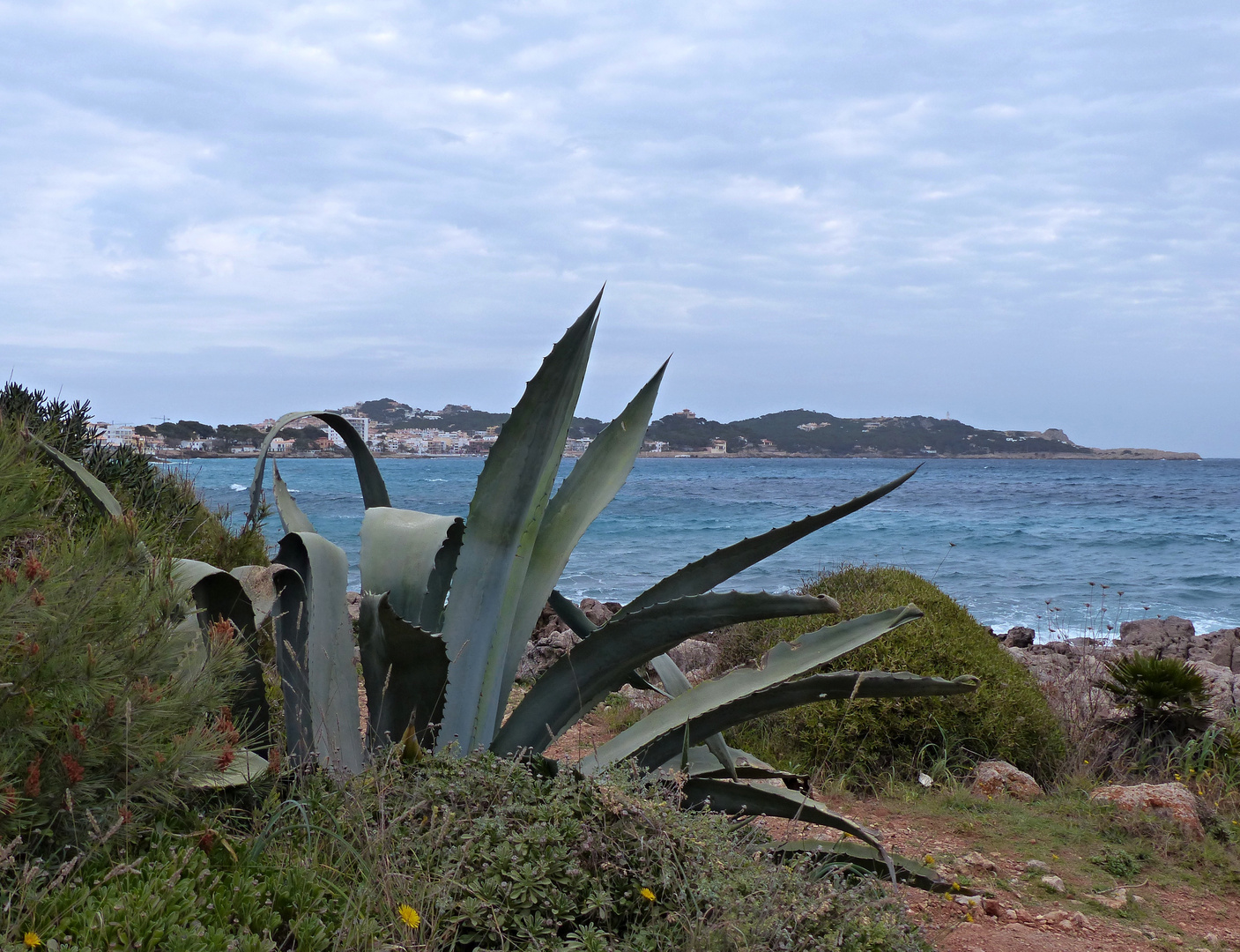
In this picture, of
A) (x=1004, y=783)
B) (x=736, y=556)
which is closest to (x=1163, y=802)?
(x=1004, y=783)

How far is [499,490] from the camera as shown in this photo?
2.64 meters

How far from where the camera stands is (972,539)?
2777cm

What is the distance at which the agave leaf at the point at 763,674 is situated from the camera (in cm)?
254

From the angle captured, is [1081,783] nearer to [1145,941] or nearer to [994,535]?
[1145,941]

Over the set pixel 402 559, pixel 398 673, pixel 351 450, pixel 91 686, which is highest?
pixel 351 450

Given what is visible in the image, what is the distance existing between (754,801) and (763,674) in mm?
344

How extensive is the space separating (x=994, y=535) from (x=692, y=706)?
94.1 ft

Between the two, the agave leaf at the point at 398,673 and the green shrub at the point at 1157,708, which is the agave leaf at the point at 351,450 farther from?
the green shrub at the point at 1157,708

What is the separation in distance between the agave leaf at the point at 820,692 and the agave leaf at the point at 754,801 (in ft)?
0.48

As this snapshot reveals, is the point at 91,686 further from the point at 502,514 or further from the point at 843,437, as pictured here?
the point at 843,437

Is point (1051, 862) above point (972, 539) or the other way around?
above

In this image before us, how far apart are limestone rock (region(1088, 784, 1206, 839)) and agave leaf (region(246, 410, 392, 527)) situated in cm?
335

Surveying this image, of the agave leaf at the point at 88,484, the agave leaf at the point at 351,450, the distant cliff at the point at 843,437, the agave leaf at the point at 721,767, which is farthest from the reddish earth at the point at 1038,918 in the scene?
the distant cliff at the point at 843,437

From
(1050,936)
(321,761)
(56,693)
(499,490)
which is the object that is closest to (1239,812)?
(1050,936)
